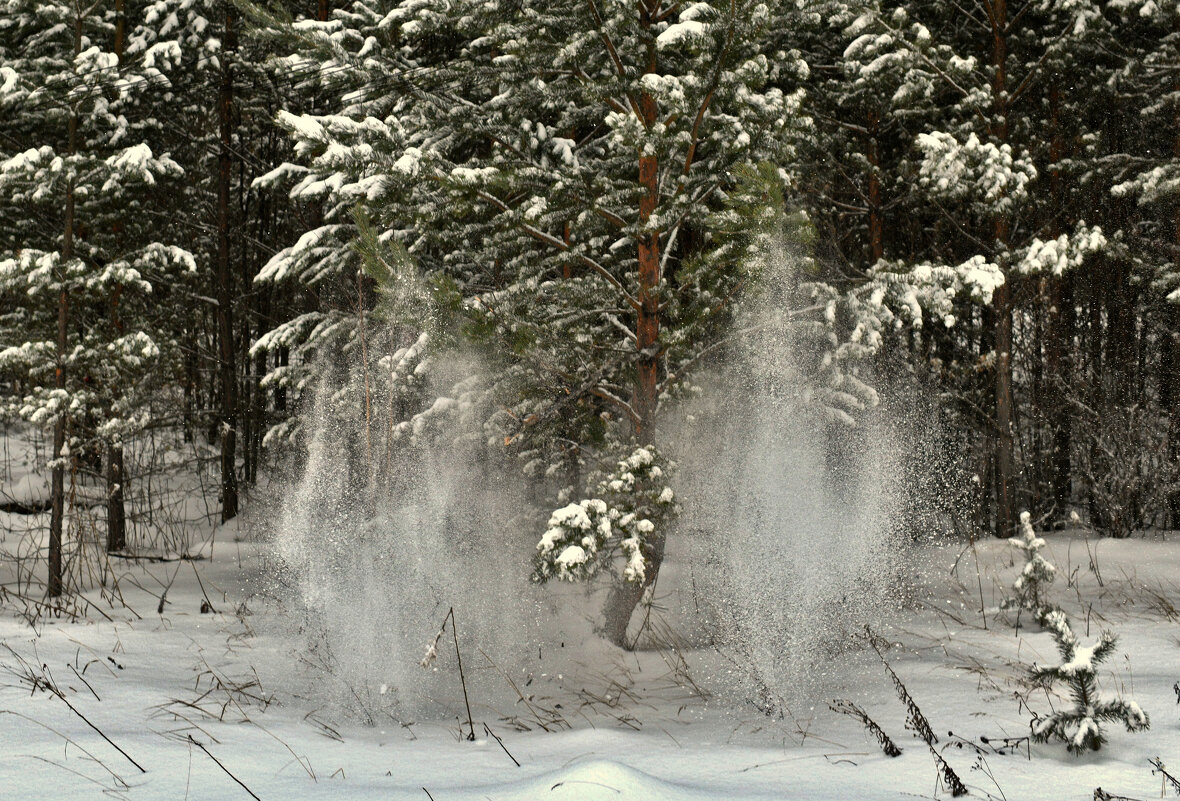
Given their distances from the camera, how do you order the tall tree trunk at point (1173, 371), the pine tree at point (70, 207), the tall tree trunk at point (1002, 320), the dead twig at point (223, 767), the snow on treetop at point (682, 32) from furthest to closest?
the tall tree trunk at point (1173, 371)
the tall tree trunk at point (1002, 320)
the pine tree at point (70, 207)
the snow on treetop at point (682, 32)
the dead twig at point (223, 767)

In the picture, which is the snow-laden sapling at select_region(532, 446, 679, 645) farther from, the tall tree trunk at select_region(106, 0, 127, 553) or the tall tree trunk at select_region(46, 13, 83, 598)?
the tall tree trunk at select_region(106, 0, 127, 553)

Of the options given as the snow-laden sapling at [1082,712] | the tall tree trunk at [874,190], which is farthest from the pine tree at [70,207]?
the tall tree trunk at [874,190]

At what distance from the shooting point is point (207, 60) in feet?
38.5

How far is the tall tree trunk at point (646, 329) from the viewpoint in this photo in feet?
23.2

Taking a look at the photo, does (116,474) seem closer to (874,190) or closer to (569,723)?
(569,723)

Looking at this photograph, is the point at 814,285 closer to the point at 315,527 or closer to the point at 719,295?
the point at 719,295

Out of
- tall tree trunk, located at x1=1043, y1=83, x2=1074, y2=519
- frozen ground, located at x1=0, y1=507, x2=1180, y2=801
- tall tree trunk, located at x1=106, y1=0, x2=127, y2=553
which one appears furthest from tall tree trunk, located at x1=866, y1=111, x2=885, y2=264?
tall tree trunk, located at x1=106, y1=0, x2=127, y2=553

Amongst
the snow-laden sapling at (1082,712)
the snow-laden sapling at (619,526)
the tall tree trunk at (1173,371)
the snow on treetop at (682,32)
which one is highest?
the snow on treetop at (682,32)

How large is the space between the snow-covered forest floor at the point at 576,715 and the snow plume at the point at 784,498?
0.29 meters

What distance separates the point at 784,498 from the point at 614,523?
2.99 m

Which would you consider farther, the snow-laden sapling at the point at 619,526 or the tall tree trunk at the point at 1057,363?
the tall tree trunk at the point at 1057,363

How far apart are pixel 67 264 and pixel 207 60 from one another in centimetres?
463

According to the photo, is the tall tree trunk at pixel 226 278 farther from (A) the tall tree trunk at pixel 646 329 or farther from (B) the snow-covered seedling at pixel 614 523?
(B) the snow-covered seedling at pixel 614 523

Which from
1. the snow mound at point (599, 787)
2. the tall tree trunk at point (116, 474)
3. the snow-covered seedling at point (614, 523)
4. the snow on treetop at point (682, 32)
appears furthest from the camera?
the tall tree trunk at point (116, 474)
